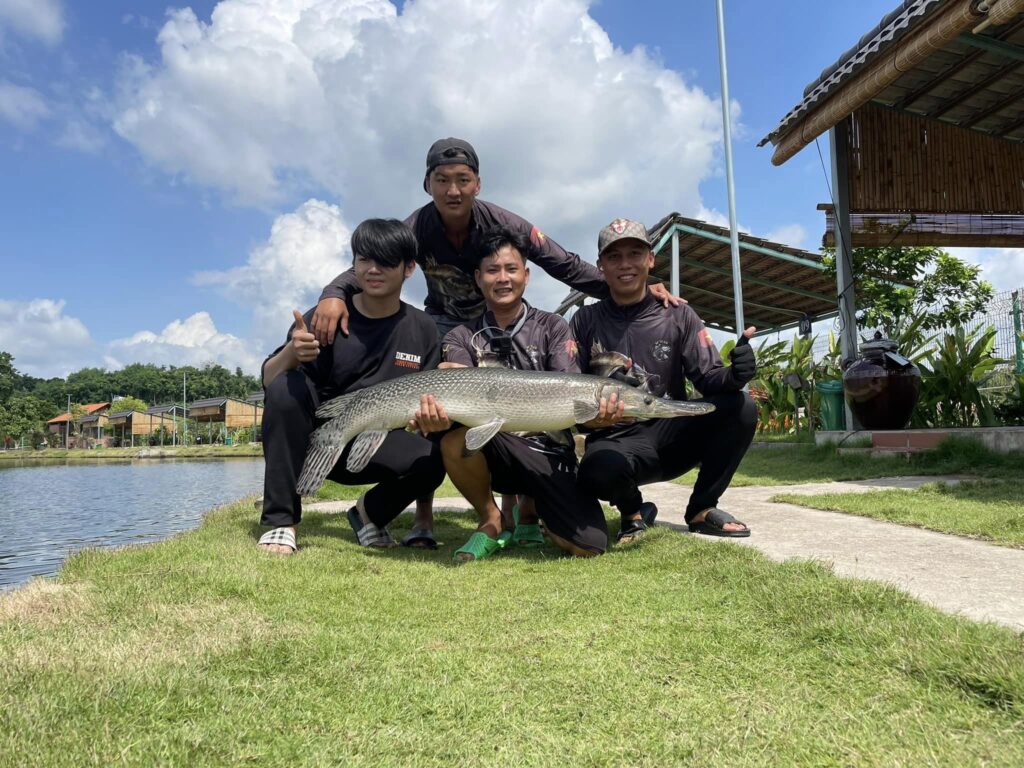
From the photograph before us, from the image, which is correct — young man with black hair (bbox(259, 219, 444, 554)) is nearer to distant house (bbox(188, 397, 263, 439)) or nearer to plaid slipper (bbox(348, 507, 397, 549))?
plaid slipper (bbox(348, 507, 397, 549))

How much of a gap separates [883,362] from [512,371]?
6173 mm

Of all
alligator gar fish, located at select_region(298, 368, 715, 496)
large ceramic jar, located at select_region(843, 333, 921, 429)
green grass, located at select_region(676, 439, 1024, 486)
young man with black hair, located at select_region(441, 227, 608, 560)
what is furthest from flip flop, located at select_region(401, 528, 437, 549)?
large ceramic jar, located at select_region(843, 333, 921, 429)

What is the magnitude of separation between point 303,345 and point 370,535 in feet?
3.97

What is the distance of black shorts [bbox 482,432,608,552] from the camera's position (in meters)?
3.54

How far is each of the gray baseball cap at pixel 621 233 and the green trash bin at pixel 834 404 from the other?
6.61 metres

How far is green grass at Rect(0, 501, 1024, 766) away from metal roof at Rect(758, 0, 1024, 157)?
687cm

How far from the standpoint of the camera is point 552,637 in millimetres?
2146

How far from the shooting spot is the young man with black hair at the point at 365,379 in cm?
380

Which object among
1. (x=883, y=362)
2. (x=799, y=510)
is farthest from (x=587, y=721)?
(x=883, y=362)

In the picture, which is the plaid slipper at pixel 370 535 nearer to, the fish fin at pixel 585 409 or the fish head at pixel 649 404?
the fish fin at pixel 585 409

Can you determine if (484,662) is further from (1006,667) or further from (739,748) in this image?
(1006,667)

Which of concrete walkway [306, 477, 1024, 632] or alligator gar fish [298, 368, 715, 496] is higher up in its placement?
alligator gar fish [298, 368, 715, 496]

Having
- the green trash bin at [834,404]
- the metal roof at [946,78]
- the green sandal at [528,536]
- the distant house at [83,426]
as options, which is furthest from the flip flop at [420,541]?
the distant house at [83,426]

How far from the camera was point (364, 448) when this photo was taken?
369cm
